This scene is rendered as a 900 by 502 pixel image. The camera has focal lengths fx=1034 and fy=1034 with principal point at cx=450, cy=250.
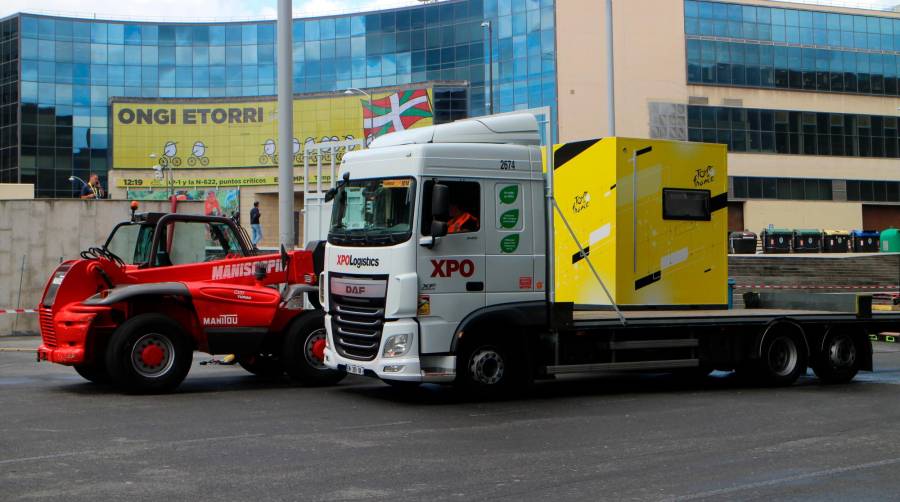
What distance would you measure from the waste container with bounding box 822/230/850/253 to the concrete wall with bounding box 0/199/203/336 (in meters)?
43.0

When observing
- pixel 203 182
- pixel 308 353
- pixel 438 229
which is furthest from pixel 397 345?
pixel 203 182

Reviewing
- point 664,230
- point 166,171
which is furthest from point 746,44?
point 664,230

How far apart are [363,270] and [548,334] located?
2.43 metres

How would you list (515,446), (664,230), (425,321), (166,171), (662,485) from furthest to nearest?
(166,171), (664,230), (425,321), (515,446), (662,485)

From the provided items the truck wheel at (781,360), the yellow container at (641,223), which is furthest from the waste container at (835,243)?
the truck wheel at (781,360)

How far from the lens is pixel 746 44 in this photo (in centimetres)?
7169

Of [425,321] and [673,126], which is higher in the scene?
[673,126]

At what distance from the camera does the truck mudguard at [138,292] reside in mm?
13031

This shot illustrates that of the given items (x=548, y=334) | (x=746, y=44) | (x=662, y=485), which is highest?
(x=746, y=44)

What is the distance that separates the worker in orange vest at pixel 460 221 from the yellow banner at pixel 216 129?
67535 mm

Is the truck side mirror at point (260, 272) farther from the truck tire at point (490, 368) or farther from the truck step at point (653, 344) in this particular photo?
the truck step at point (653, 344)

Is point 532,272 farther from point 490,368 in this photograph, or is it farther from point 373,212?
point 373,212

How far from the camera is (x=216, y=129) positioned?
83.5 m

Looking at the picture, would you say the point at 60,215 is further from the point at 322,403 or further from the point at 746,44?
the point at 746,44
